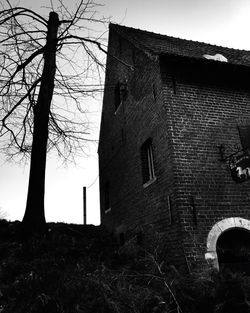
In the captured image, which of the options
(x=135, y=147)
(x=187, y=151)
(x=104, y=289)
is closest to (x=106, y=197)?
(x=135, y=147)

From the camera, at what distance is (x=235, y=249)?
283 inches

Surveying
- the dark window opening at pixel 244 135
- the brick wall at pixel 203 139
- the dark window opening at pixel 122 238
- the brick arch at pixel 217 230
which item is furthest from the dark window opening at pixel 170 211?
the dark window opening at pixel 122 238

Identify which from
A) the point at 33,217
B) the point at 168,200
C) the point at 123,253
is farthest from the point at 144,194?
the point at 33,217

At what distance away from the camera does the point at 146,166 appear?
9289 mm

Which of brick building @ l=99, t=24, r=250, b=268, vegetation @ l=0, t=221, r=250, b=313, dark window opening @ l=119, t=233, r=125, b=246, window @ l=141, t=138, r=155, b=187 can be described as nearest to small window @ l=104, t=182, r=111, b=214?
brick building @ l=99, t=24, r=250, b=268

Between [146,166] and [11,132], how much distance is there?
446 centimetres

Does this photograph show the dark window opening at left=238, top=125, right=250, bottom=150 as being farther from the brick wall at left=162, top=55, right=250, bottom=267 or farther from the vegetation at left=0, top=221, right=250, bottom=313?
the vegetation at left=0, top=221, right=250, bottom=313

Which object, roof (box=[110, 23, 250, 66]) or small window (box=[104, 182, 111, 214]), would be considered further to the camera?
small window (box=[104, 182, 111, 214])

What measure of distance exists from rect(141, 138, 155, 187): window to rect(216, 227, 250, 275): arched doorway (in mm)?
2713

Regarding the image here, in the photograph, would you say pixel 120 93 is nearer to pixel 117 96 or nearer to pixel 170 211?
pixel 117 96

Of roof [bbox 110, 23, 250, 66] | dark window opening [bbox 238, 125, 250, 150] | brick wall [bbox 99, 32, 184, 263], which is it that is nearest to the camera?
brick wall [bbox 99, 32, 184, 263]

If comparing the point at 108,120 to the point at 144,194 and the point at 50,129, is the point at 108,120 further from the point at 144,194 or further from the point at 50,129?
the point at 144,194

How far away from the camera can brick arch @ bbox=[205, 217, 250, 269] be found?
6645mm

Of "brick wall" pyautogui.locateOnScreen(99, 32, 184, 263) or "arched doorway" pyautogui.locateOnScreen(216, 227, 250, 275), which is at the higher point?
"brick wall" pyautogui.locateOnScreen(99, 32, 184, 263)
